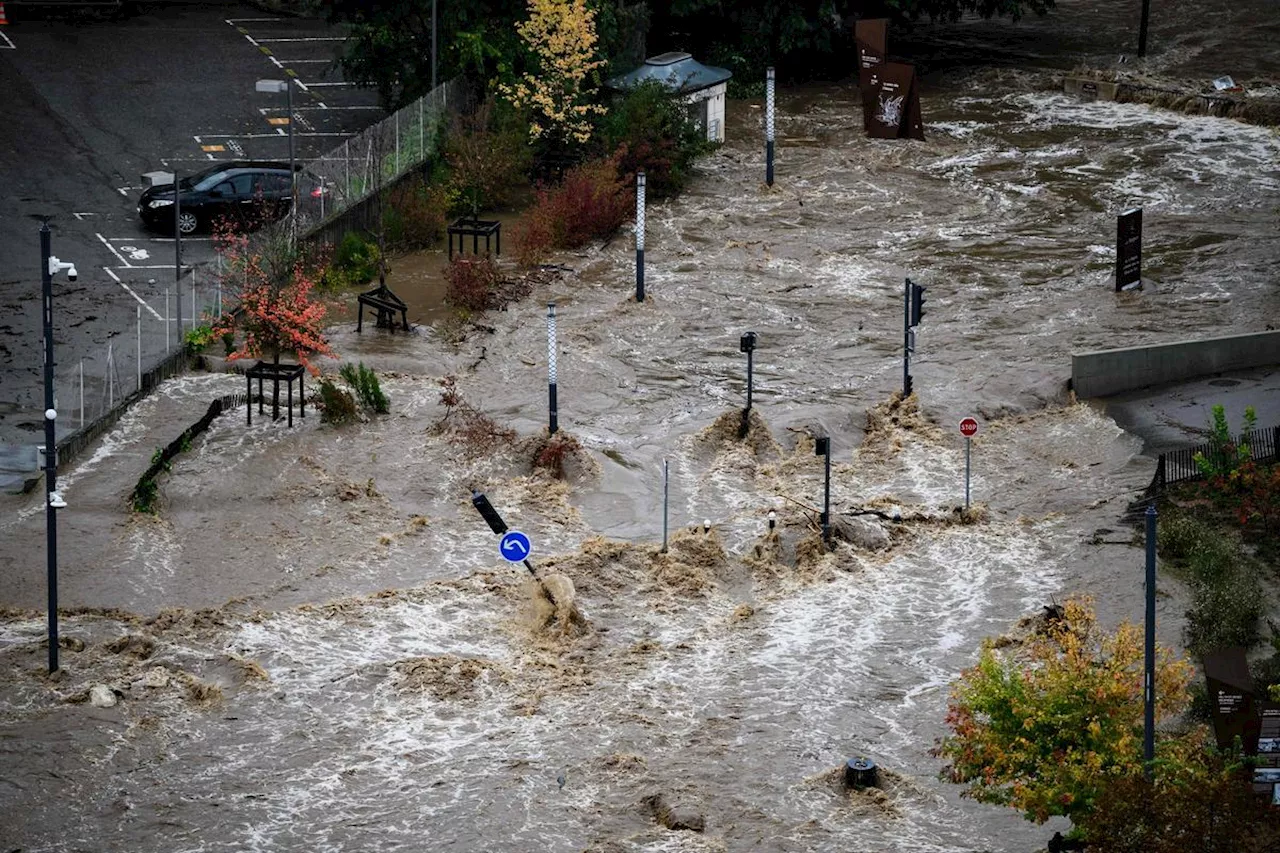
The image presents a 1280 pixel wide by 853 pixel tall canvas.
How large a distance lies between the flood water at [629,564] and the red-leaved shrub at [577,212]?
0.69 metres

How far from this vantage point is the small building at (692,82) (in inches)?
2052

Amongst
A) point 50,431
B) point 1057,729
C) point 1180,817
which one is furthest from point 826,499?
point 1180,817

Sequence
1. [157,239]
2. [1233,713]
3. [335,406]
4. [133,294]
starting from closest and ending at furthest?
[1233,713]
[335,406]
[133,294]
[157,239]

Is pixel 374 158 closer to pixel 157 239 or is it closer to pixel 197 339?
pixel 157 239

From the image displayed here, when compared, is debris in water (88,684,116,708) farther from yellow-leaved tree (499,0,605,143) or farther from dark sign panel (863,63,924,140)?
dark sign panel (863,63,924,140)

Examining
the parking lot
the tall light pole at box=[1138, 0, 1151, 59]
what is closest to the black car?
the parking lot

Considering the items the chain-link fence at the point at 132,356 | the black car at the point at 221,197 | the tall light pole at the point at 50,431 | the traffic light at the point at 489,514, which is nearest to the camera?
the tall light pole at the point at 50,431

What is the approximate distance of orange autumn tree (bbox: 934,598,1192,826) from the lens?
20.9m

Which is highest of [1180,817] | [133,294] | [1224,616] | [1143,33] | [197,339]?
[1143,33]

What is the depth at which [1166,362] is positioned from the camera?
125 ft

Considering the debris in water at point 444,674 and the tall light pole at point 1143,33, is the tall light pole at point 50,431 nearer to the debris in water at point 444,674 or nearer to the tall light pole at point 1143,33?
the debris in water at point 444,674

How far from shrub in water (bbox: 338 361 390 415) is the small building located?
1760 cm

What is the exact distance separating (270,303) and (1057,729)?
18.5 meters

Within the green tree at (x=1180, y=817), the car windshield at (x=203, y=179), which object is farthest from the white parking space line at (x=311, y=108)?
the green tree at (x=1180, y=817)
